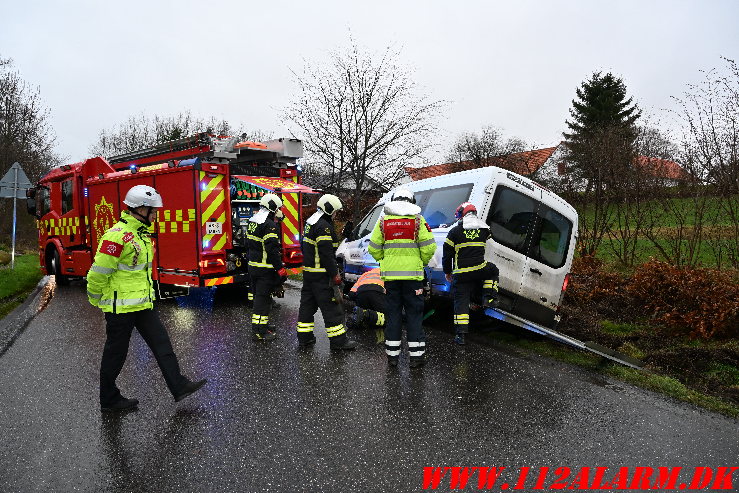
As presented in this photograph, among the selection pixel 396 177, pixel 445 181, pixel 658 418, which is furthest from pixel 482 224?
pixel 396 177

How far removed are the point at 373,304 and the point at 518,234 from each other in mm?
2118

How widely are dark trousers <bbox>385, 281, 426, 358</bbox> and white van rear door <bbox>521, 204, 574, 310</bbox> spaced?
1893 mm

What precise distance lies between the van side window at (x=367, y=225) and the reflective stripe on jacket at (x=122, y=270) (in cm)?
452

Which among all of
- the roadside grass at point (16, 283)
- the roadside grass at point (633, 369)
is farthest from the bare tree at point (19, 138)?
the roadside grass at point (633, 369)

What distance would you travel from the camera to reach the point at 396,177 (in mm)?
19266

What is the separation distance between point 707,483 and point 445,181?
15.9 ft

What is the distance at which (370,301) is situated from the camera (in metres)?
7.05

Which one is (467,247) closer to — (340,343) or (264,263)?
(340,343)

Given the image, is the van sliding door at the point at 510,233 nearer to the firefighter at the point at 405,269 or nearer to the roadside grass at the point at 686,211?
the firefighter at the point at 405,269

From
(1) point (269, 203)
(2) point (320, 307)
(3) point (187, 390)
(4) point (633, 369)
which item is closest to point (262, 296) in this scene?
(2) point (320, 307)

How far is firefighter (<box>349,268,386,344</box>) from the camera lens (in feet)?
22.8

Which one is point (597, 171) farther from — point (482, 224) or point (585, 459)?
point (585, 459)

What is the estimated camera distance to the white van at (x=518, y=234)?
21.1 ft

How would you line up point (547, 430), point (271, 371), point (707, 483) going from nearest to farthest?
point (707, 483)
point (547, 430)
point (271, 371)
